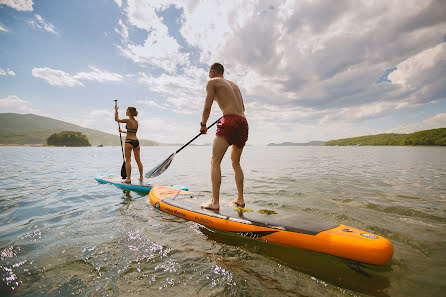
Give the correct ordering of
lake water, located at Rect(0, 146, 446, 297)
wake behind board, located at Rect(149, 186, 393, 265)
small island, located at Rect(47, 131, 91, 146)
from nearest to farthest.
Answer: lake water, located at Rect(0, 146, 446, 297), wake behind board, located at Rect(149, 186, 393, 265), small island, located at Rect(47, 131, 91, 146)

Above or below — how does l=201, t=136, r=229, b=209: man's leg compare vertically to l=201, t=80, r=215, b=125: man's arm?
below

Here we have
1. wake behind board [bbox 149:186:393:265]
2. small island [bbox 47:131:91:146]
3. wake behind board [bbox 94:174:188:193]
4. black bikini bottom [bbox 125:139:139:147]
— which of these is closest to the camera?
wake behind board [bbox 149:186:393:265]

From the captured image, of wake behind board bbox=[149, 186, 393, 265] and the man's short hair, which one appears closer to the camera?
wake behind board bbox=[149, 186, 393, 265]

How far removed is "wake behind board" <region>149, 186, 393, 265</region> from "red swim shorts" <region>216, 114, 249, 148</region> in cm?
156

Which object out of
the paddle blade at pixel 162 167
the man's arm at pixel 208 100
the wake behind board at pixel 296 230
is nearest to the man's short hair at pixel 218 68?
the man's arm at pixel 208 100

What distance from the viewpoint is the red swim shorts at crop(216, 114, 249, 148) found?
4.19m

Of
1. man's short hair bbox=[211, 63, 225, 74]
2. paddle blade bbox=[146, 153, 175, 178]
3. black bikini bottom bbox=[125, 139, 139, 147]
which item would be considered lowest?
paddle blade bbox=[146, 153, 175, 178]

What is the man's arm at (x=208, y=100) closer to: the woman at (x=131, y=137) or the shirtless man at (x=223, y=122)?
the shirtless man at (x=223, y=122)

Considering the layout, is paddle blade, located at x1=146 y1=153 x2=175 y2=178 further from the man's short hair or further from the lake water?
the man's short hair

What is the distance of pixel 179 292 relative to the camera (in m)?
2.21

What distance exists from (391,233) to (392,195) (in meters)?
3.55

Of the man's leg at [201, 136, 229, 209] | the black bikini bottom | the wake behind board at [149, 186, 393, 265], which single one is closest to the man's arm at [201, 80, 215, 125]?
the man's leg at [201, 136, 229, 209]

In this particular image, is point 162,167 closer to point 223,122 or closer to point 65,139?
point 223,122

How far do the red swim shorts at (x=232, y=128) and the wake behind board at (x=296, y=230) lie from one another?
156 cm
